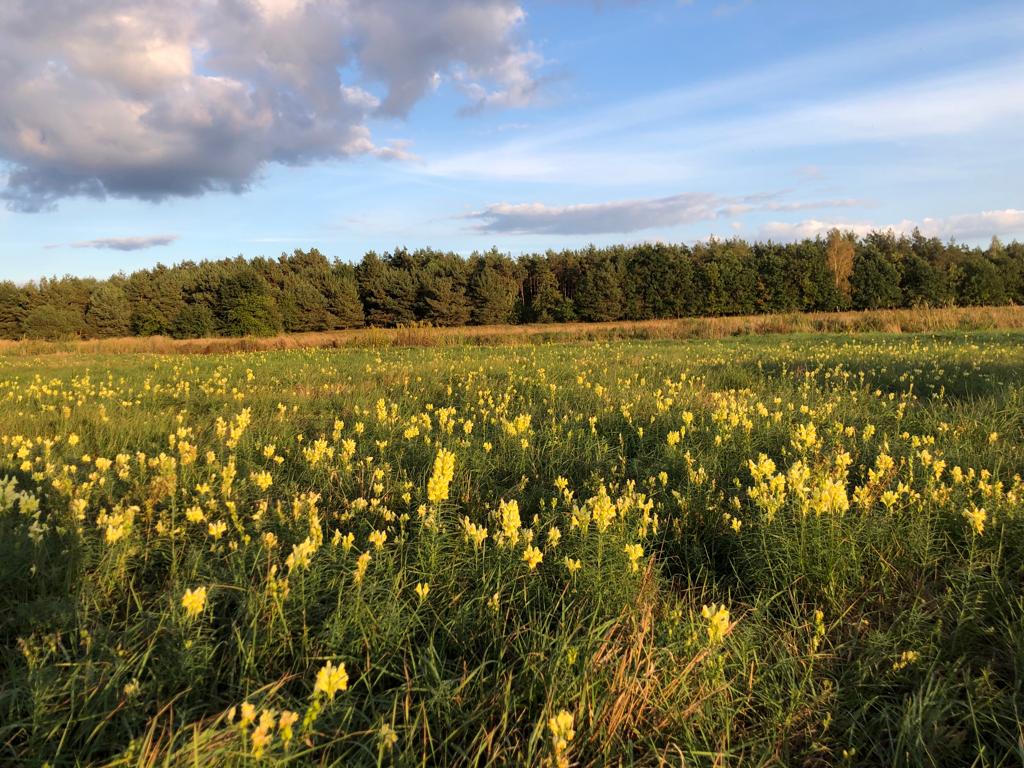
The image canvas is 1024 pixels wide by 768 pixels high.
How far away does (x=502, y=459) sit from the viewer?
414 centimetres

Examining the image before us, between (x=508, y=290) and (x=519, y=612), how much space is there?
50.4m

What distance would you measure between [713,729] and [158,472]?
3.59 m

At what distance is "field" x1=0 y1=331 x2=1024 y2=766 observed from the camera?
164cm

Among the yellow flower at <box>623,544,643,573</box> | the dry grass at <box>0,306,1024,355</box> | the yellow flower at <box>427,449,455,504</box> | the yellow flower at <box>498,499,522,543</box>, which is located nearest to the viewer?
the yellow flower at <box>623,544,643,573</box>

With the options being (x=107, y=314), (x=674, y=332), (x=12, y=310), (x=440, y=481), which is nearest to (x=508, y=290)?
(x=674, y=332)

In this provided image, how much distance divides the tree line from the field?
45.6 meters

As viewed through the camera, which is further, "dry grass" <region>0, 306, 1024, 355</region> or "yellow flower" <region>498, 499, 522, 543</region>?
"dry grass" <region>0, 306, 1024, 355</region>

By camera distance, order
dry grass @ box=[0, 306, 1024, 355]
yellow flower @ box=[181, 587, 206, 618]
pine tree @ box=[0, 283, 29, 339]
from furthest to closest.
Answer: pine tree @ box=[0, 283, 29, 339] < dry grass @ box=[0, 306, 1024, 355] < yellow flower @ box=[181, 587, 206, 618]

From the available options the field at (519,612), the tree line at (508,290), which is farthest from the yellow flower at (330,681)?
the tree line at (508,290)

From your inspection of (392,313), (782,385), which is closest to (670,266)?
(392,313)

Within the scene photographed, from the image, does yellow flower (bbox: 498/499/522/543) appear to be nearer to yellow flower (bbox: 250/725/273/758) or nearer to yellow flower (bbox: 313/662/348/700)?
yellow flower (bbox: 313/662/348/700)

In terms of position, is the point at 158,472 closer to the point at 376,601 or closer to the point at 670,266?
the point at 376,601

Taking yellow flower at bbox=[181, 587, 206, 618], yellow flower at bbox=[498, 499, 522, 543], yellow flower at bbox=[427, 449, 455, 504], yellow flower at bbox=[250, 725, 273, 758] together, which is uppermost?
yellow flower at bbox=[427, 449, 455, 504]

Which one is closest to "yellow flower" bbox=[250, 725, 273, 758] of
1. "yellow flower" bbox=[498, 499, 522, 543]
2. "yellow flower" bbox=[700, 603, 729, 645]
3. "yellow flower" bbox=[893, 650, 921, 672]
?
"yellow flower" bbox=[498, 499, 522, 543]
